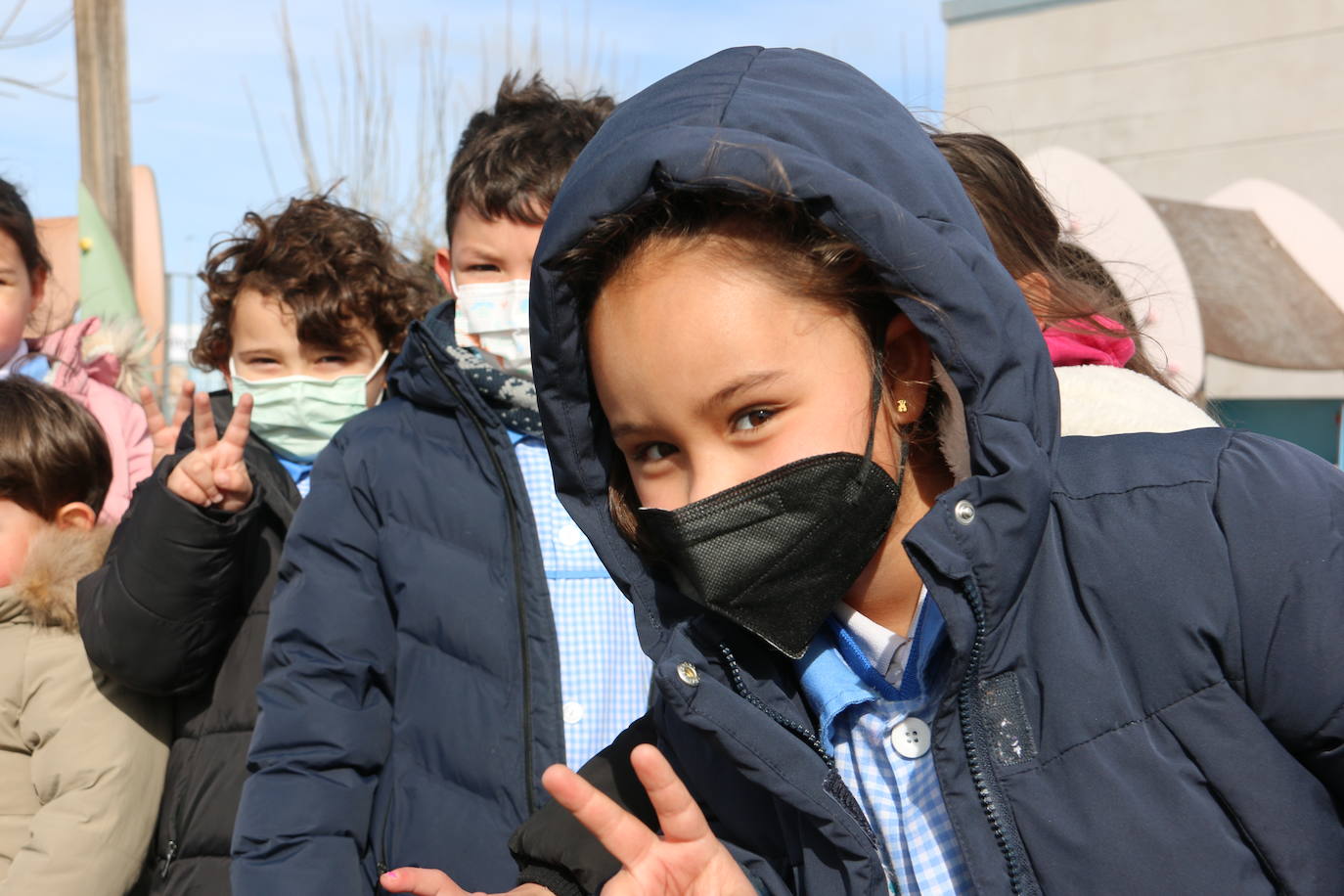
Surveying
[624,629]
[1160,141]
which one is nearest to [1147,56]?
[1160,141]

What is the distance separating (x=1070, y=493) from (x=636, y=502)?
2.09 feet

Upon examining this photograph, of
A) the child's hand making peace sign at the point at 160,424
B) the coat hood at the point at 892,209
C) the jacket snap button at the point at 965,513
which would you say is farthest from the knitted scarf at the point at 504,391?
the jacket snap button at the point at 965,513

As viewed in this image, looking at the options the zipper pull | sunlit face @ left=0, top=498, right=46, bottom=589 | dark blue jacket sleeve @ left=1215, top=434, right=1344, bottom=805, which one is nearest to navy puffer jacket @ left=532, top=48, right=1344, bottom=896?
dark blue jacket sleeve @ left=1215, top=434, right=1344, bottom=805

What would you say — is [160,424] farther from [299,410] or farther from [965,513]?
[965,513]

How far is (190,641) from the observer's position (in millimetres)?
2732

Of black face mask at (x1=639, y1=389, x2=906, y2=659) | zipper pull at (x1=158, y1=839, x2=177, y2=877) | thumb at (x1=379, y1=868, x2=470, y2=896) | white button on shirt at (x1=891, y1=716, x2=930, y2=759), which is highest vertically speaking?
black face mask at (x1=639, y1=389, x2=906, y2=659)

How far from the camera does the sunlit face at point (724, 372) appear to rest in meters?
1.49

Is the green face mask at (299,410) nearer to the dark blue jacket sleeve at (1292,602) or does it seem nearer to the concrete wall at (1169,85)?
the dark blue jacket sleeve at (1292,602)

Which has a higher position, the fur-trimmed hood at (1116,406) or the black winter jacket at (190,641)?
the fur-trimmed hood at (1116,406)

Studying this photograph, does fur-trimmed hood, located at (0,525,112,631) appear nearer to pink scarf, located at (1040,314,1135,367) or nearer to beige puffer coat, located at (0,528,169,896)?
beige puffer coat, located at (0,528,169,896)

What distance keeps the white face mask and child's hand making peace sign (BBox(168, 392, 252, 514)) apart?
20.2 inches

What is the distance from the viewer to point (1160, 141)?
1393cm

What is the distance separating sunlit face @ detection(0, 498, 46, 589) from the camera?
3008 millimetres

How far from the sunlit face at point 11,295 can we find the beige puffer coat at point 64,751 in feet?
2.84
